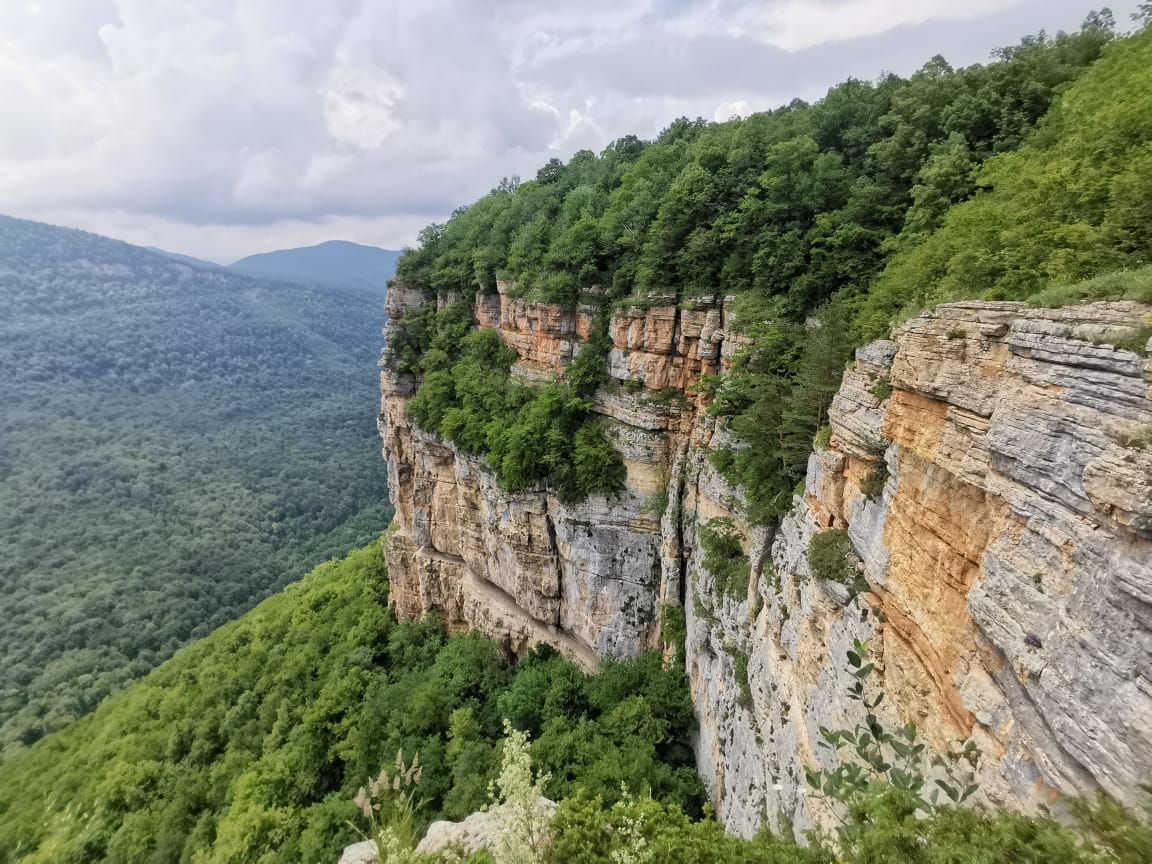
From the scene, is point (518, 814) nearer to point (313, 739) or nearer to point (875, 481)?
point (875, 481)

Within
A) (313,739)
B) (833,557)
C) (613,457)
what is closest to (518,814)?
(833,557)

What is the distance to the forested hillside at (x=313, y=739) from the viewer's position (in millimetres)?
19953

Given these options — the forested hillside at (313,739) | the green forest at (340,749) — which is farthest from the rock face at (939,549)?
Answer: the forested hillside at (313,739)

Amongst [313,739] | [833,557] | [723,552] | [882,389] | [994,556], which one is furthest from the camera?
[313,739]

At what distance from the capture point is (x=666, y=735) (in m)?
19.2

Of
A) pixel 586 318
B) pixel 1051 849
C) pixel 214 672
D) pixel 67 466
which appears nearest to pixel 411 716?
pixel 214 672

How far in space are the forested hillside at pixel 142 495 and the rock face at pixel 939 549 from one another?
56417 millimetres

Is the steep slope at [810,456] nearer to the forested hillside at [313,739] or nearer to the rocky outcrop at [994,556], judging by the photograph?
the rocky outcrop at [994,556]

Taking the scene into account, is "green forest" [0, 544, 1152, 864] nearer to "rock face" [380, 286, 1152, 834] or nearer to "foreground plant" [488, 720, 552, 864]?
"foreground plant" [488, 720, 552, 864]

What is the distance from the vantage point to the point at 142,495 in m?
88.1

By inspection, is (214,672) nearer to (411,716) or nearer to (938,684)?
(411,716)

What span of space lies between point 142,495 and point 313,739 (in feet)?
294

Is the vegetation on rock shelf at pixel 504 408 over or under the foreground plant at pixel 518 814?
over

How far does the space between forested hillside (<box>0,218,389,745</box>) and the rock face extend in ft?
185
